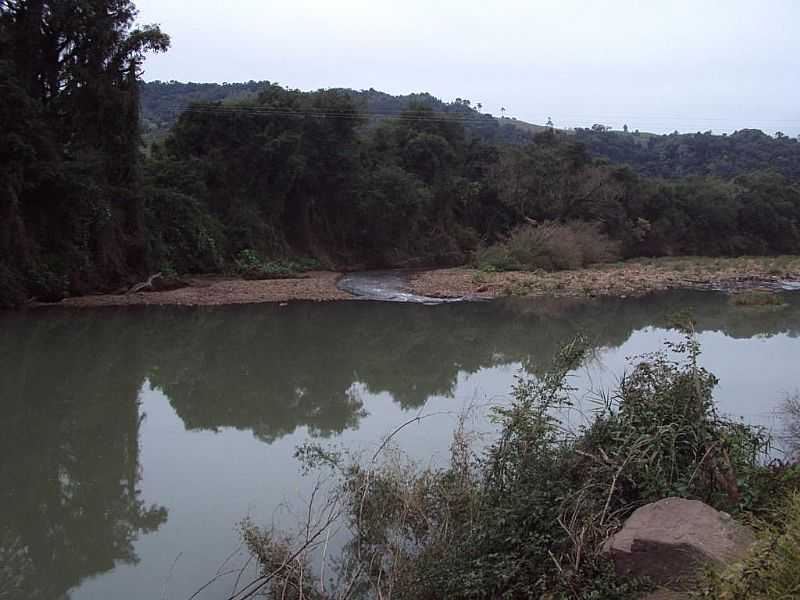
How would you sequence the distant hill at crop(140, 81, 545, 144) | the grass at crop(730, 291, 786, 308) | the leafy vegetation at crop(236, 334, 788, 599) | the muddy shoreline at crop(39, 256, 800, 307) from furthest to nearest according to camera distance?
the distant hill at crop(140, 81, 545, 144), the grass at crop(730, 291, 786, 308), the muddy shoreline at crop(39, 256, 800, 307), the leafy vegetation at crop(236, 334, 788, 599)

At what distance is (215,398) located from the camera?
33.0 feet

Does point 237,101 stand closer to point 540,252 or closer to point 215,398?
point 540,252

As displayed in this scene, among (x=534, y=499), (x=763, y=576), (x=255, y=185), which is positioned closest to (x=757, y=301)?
(x=255, y=185)

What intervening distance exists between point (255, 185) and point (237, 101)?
3394mm

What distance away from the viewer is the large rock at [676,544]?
3.71 m

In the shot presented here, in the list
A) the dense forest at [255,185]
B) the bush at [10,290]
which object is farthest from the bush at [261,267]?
the bush at [10,290]

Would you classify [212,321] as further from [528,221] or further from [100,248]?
[528,221]

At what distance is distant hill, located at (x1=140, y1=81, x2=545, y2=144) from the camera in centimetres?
3569

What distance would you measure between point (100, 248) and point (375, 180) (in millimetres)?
14817

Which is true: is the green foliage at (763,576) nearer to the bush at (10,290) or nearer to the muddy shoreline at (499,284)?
the bush at (10,290)

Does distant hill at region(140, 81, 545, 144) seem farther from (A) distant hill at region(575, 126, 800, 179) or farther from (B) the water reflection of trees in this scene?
(B) the water reflection of trees

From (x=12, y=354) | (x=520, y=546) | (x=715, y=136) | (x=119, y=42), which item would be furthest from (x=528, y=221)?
(x=715, y=136)

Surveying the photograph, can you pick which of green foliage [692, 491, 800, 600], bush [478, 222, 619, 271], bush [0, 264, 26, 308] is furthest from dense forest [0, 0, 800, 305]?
green foliage [692, 491, 800, 600]

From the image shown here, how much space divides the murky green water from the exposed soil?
3.74 meters
